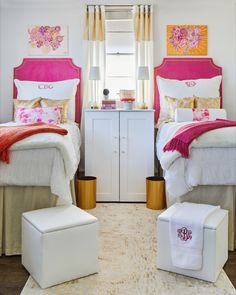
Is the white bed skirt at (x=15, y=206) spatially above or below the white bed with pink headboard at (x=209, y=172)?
below

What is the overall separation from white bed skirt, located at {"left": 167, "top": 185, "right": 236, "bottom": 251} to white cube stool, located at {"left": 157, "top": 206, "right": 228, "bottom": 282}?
312 millimetres

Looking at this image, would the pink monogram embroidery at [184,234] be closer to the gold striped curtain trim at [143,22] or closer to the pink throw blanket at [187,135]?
the pink throw blanket at [187,135]

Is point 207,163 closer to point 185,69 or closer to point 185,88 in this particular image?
point 185,88

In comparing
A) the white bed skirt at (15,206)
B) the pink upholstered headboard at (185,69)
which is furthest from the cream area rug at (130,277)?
the pink upholstered headboard at (185,69)

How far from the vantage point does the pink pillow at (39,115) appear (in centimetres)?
422

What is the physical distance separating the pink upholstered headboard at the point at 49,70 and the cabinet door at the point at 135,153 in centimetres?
88

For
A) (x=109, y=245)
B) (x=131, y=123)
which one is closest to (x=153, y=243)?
(x=109, y=245)

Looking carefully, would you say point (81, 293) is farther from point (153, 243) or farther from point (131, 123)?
point (131, 123)

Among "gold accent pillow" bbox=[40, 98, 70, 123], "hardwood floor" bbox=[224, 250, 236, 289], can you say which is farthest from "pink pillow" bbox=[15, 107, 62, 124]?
"hardwood floor" bbox=[224, 250, 236, 289]

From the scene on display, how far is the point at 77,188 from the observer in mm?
4234

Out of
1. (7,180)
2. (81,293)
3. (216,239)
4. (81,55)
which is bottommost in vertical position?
A: (81,293)

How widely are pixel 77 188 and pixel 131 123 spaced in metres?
0.93

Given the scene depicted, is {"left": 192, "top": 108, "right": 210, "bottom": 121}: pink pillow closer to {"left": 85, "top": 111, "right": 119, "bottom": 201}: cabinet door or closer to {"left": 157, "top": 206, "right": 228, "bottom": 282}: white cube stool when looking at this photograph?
{"left": 85, "top": 111, "right": 119, "bottom": 201}: cabinet door

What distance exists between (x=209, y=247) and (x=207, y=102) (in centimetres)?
252
